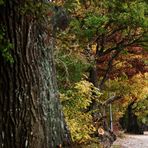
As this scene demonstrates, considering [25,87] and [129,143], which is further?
[129,143]

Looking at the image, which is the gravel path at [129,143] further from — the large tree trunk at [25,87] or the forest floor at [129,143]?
the large tree trunk at [25,87]

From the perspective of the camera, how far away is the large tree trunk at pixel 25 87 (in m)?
5.71

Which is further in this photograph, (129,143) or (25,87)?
(129,143)

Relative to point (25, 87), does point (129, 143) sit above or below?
below

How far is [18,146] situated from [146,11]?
410 inches

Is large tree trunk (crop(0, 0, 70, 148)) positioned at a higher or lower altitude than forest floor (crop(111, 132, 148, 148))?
higher

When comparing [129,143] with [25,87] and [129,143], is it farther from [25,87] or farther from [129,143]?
[25,87]

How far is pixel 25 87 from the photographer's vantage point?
5832mm

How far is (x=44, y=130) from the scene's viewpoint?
603 centimetres

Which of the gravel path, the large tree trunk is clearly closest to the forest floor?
the gravel path

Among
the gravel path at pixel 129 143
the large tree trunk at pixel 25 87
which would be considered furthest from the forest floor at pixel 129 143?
the large tree trunk at pixel 25 87

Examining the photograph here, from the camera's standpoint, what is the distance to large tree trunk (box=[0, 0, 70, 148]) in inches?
225

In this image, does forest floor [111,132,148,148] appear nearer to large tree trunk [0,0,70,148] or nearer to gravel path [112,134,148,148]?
gravel path [112,134,148,148]

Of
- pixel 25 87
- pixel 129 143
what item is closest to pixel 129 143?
pixel 129 143
